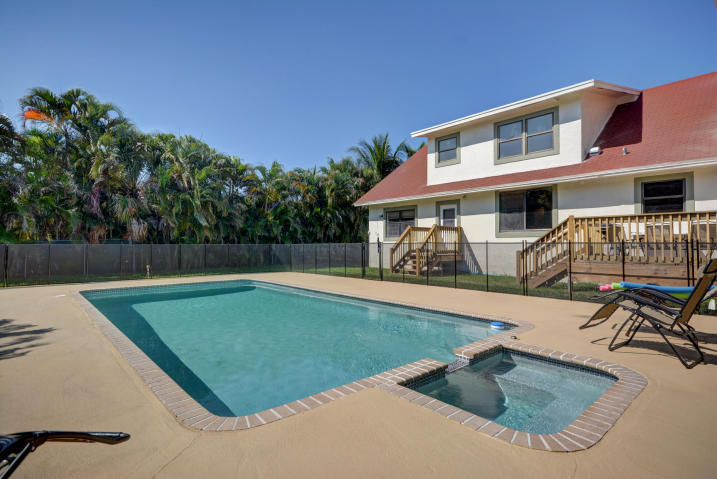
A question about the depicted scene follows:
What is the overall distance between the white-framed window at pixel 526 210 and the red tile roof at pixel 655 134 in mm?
710

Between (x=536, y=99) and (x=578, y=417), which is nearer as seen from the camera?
(x=578, y=417)

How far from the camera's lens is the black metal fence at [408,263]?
9.06 m

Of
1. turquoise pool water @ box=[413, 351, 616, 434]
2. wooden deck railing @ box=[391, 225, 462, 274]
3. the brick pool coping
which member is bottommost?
turquoise pool water @ box=[413, 351, 616, 434]

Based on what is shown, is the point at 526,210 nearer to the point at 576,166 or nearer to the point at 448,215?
the point at 576,166

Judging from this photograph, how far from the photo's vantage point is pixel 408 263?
15375mm

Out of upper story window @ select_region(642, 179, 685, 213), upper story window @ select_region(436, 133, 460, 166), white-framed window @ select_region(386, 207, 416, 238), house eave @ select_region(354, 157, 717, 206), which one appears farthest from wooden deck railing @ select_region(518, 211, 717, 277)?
white-framed window @ select_region(386, 207, 416, 238)

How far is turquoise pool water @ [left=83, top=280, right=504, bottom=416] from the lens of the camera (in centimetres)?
528

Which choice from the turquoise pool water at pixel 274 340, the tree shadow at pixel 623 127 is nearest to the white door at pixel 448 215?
the tree shadow at pixel 623 127

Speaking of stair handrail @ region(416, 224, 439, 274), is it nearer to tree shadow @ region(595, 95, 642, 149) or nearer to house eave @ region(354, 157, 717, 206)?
house eave @ region(354, 157, 717, 206)

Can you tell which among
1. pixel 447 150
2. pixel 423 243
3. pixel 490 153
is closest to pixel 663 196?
pixel 490 153

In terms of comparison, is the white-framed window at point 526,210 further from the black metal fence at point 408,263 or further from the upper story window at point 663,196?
the upper story window at point 663,196

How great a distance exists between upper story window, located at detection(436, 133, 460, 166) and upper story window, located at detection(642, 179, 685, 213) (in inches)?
272

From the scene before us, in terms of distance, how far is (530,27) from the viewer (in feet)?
46.3

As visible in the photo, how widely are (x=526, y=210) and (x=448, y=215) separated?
3371 millimetres
